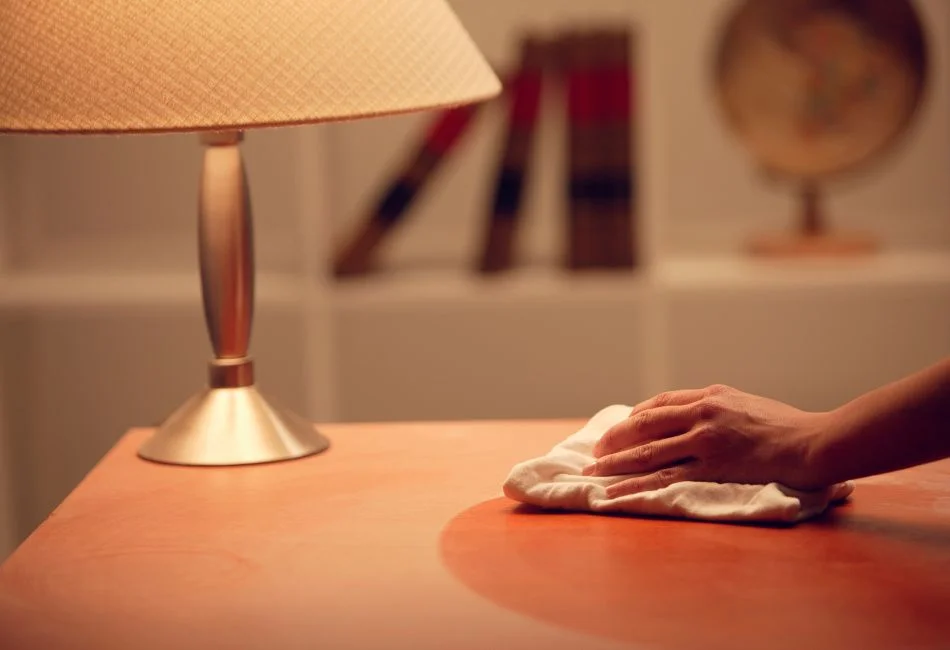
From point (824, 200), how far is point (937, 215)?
0.75 feet

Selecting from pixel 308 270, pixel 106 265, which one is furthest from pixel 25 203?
pixel 308 270

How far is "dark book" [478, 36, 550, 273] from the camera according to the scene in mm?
2521

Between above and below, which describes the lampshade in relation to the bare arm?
above

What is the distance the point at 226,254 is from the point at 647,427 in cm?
43

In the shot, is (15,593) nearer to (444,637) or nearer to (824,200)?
(444,637)

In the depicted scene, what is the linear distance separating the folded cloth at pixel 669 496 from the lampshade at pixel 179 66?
0.30m

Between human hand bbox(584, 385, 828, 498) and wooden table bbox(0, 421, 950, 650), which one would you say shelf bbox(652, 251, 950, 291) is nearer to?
wooden table bbox(0, 421, 950, 650)

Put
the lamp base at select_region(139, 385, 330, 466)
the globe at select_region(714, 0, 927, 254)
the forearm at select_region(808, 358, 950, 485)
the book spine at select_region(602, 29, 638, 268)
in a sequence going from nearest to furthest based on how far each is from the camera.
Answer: the forearm at select_region(808, 358, 950, 485)
the lamp base at select_region(139, 385, 330, 466)
the book spine at select_region(602, 29, 638, 268)
the globe at select_region(714, 0, 927, 254)

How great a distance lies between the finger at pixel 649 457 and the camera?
106 cm

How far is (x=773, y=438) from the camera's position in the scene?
1.04 m

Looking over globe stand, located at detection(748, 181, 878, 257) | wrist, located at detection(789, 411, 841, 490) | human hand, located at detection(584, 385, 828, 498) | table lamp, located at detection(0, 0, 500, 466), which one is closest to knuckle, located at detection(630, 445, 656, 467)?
human hand, located at detection(584, 385, 828, 498)

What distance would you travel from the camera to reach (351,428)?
1.40 metres

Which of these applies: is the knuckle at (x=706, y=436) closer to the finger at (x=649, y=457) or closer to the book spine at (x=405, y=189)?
the finger at (x=649, y=457)

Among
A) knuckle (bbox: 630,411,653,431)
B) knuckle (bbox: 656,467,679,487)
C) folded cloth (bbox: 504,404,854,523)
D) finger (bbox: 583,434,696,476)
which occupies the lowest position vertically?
folded cloth (bbox: 504,404,854,523)
